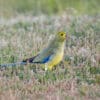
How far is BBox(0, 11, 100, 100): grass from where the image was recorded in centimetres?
741

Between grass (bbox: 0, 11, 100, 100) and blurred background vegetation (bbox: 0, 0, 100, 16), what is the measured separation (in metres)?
2.48

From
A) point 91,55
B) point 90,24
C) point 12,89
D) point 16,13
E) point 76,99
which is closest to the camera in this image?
point 76,99

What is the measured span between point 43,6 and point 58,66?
6.83m

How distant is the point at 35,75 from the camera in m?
8.10

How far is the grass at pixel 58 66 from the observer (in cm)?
741

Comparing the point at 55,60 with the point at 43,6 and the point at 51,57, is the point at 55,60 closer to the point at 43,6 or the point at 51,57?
the point at 51,57

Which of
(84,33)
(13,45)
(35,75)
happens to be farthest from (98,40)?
(35,75)

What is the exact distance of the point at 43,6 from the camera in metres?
15.3

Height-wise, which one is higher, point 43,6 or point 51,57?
point 43,6

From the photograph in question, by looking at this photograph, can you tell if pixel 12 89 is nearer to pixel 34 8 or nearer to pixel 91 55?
pixel 91 55

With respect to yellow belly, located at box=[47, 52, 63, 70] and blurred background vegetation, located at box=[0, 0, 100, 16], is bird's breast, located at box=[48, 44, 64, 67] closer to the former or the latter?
yellow belly, located at box=[47, 52, 63, 70]

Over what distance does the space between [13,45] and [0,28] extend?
1.70 metres

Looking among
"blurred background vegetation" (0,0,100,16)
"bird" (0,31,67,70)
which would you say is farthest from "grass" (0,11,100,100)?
"blurred background vegetation" (0,0,100,16)

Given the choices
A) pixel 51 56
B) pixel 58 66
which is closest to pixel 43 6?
pixel 58 66
